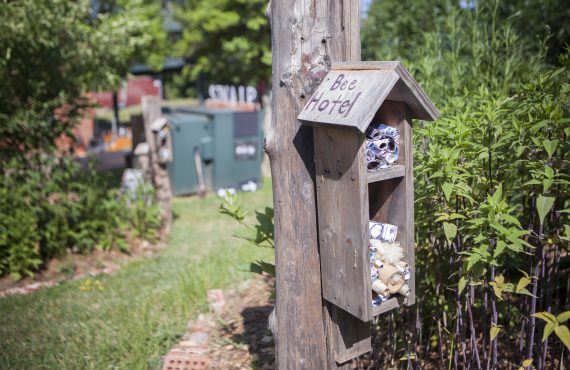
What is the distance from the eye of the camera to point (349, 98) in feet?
6.82

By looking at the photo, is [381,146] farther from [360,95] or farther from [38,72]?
[38,72]

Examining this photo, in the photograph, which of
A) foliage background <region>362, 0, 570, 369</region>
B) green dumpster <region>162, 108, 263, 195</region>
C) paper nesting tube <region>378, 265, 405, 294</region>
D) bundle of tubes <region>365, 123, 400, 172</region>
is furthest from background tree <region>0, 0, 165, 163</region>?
paper nesting tube <region>378, 265, 405, 294</region>

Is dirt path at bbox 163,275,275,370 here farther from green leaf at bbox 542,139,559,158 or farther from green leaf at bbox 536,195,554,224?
green leaf at bbox 542,139,559,158

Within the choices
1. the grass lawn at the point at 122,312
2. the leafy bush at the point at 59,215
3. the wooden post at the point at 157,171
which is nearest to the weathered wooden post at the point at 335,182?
the grass lawn at the point at 122,312

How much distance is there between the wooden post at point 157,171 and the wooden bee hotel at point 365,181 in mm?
5192

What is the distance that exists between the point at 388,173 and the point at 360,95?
381mm

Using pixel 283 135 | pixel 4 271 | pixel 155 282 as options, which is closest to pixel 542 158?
pixel 283 135

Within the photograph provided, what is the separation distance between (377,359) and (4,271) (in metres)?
4.19

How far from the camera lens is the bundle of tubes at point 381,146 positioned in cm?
221

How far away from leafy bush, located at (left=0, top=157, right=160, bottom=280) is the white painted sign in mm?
13560

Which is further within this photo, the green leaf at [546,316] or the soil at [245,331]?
the soil at [245,331]

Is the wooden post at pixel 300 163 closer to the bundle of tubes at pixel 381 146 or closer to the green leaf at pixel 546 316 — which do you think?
the bundle of tubes at pixel 381 146

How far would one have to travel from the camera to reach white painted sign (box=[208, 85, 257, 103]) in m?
20.0

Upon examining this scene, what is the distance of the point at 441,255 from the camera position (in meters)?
2.67
